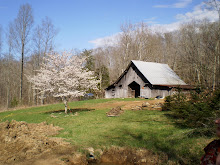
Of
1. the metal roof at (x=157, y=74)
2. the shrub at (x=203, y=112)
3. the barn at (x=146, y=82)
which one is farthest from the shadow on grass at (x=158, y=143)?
the metal roof at (x=157, y=74)

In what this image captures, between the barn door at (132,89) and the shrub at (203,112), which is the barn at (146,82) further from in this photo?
the shrub at (203,112)

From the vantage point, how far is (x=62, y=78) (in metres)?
17.3

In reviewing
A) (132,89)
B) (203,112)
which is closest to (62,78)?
(203,112)

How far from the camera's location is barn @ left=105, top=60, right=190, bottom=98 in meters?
30.3

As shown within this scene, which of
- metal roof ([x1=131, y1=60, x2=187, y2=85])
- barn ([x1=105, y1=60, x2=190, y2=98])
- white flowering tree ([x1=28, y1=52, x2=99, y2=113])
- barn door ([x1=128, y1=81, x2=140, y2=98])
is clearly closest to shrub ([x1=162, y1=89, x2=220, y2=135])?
white flowering tree ([x1=28, y1=52, x2=99, y2=113])

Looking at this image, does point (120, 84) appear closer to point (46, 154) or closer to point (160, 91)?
point (160, 91)

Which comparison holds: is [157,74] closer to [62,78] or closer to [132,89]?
[132,89]

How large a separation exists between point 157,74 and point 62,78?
20.6 meters

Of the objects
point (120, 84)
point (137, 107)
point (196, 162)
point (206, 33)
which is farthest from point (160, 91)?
point (196, 162)

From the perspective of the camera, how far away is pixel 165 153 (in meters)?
7.19

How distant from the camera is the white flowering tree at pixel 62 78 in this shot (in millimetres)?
17500

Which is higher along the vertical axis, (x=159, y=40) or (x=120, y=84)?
(x=159, y=40)

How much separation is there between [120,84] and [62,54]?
19.6 meters

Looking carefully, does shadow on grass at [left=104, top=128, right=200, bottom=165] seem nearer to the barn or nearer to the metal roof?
the barn
